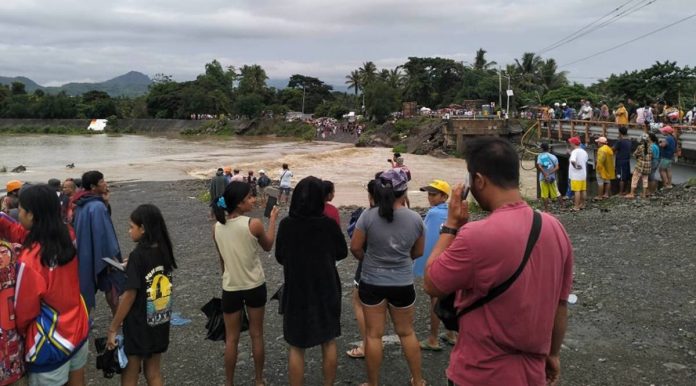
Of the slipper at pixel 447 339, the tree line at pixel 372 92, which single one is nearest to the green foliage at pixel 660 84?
the tree line at pixel 372 92

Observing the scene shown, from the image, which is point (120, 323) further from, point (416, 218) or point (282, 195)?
point (282, 195)

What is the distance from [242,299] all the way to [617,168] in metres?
11.3

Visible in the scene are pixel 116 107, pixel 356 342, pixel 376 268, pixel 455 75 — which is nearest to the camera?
pixel 376 268

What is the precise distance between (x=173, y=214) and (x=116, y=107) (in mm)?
93102

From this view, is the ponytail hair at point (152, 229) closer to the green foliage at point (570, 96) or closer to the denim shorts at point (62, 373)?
the denim shorts at point (62, 373)

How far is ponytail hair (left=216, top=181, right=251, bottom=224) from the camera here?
3725mm

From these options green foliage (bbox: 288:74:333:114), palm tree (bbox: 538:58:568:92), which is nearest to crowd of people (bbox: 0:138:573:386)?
palm tree (bbox: 538:58:568:92)

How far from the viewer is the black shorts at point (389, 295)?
366 centimetres

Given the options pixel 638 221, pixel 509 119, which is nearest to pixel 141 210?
pixel 638 221

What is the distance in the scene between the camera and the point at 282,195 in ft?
53.1

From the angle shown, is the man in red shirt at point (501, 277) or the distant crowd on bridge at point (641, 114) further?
the distant crowd on bridge at point (641, 114)

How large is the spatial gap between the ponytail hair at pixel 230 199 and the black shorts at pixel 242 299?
1.72 ft

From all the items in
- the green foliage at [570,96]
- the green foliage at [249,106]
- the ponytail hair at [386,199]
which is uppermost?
the green foliage at [249,106]

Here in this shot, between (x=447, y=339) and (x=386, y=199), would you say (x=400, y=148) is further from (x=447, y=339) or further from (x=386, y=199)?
(x=386, y=199)
